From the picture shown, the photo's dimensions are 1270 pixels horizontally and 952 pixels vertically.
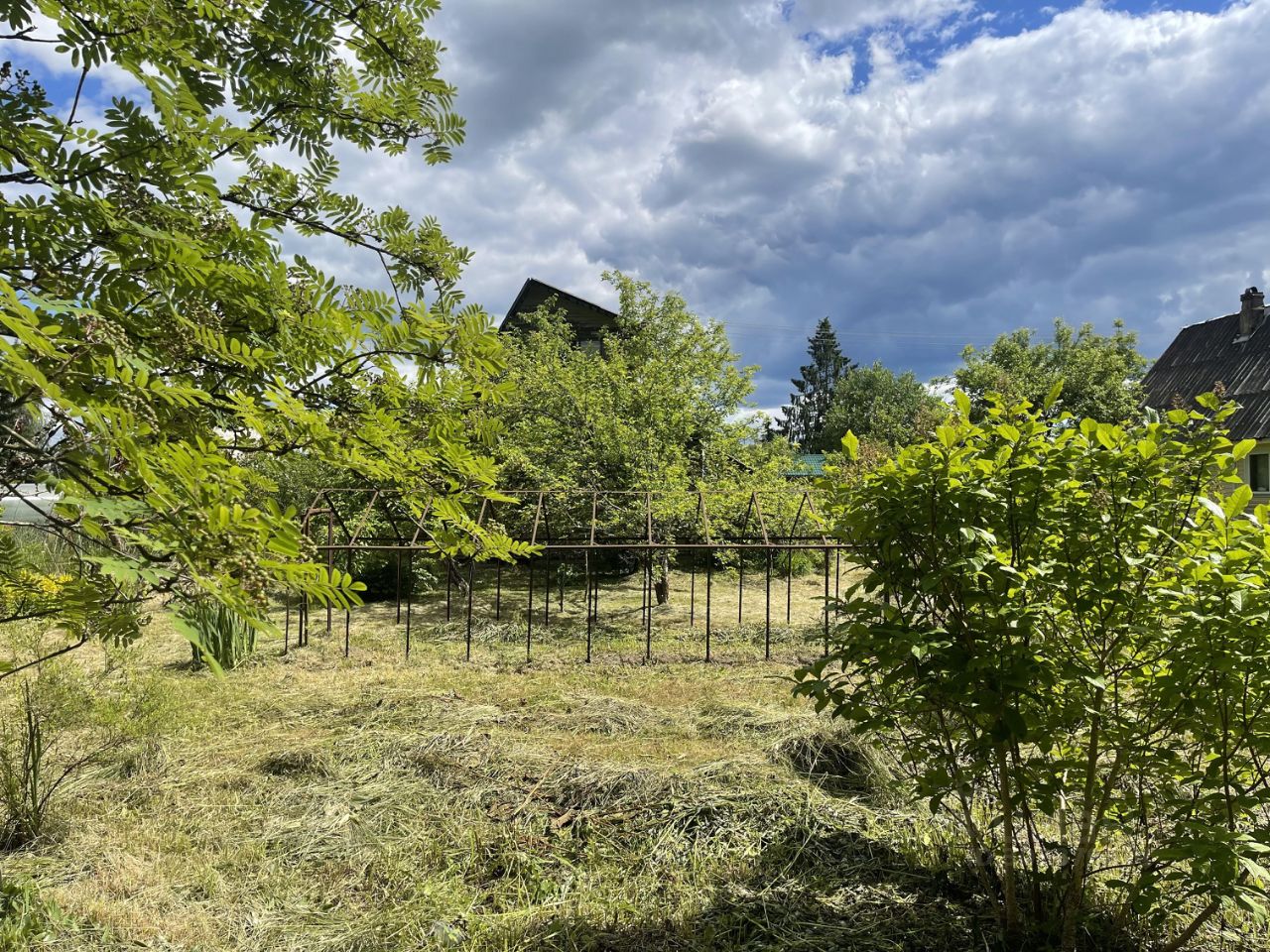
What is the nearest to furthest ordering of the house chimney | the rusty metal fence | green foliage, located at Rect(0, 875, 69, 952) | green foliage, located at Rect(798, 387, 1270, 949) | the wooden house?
green foliage, located at Rect(798, 387, 1270, 949) → green foliage, located at Rect(0, 875, 69, 952) → the rusty metal fence → the wooden house → the house chimney

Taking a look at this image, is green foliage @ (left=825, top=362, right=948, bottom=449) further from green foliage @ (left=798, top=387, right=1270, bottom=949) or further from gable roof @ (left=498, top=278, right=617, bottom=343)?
green foliage @ (left=798, top=387, right=1270, bottom=949)

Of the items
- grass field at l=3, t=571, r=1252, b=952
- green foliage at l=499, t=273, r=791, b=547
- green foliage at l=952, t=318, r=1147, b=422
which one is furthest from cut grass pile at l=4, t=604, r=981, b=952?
green foliage at l=952, t=318, r=1147, b=422

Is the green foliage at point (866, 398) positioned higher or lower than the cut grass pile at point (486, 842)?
higher

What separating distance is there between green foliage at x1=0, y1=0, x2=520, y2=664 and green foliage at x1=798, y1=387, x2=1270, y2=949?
144 cm

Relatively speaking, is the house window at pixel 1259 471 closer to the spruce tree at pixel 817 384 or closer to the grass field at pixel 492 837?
the grass field at pixel 492 837

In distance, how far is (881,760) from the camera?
4121 millimetres

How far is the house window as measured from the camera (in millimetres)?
17406

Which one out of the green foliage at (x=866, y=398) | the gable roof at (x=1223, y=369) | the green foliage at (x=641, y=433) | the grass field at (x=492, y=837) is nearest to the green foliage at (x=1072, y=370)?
the gable roof at (x=1223, y=369)

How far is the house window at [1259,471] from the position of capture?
17406 millimetres

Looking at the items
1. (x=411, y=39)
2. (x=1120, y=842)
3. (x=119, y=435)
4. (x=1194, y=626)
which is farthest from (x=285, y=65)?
(x=1120, y=842)

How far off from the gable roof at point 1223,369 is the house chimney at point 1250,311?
136 millimetres

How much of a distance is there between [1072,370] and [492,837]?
76.7 feet

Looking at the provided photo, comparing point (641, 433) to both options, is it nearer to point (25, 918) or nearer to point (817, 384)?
point (25, 918)

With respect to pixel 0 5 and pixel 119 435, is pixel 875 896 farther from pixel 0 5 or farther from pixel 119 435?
pixel 0 5
